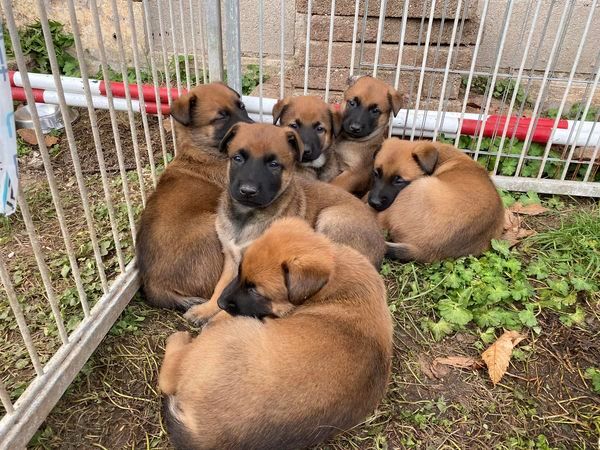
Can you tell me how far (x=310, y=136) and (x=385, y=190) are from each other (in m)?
0.86

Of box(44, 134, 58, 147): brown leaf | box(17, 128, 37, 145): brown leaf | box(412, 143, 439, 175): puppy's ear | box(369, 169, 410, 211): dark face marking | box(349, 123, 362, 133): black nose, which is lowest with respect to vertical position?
box(44, 134, 58, 147): brown leaf

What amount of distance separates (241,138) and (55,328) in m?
1.92

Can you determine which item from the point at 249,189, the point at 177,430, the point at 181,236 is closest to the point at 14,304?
the point at 177,430

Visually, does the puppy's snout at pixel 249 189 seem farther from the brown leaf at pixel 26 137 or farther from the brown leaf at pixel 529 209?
the brown leaf at pixel 26 137

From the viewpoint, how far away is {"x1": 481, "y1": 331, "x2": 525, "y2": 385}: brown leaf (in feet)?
12.1

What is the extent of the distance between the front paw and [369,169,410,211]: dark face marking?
1.88 meters

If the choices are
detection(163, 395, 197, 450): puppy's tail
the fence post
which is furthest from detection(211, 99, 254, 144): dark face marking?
detection(163, 395, 197, 450): puppy's tail

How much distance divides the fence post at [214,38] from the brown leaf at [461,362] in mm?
3511

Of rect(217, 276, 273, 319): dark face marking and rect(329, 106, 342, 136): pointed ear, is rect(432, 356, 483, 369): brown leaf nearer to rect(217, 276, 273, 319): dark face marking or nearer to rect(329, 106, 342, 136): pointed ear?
rect(217, 276, 273, 319): dark face marking

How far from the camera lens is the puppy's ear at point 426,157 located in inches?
189

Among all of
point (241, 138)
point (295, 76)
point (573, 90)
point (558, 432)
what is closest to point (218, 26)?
point (241, 138)

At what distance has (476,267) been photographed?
447 cm

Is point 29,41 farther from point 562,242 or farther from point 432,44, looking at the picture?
point 562,242

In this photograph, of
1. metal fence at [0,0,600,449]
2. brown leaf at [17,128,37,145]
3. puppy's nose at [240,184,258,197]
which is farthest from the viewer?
brown leaf at [17,128,37,145]
